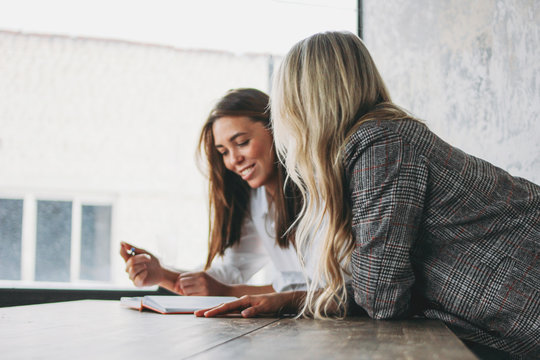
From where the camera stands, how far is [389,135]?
110 cm

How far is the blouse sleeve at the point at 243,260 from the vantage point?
209 centimetres

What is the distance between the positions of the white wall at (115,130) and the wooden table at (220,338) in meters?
1.32

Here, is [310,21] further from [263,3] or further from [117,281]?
[117,281]

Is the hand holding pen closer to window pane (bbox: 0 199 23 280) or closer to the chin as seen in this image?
the chin

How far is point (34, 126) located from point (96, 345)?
194 cm

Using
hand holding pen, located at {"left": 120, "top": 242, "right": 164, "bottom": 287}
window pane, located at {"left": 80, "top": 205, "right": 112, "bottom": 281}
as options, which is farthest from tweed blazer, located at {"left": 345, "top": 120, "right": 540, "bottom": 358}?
window pane, located at {"left": 80, "top": 205, "right": 112, "bottom": 281}

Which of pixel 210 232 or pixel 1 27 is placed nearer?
pixel 210 232

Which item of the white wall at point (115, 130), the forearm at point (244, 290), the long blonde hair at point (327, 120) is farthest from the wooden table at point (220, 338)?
the white wall at point (115, 130)

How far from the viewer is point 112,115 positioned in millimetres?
2592

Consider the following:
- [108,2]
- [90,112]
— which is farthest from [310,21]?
[90,112]

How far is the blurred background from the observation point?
254cm

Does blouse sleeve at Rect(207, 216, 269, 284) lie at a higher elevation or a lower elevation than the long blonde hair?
lower

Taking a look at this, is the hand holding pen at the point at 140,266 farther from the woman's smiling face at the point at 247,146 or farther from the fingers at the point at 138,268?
the woman's smiling face at the point at 247,146

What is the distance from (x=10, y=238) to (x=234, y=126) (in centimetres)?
136
